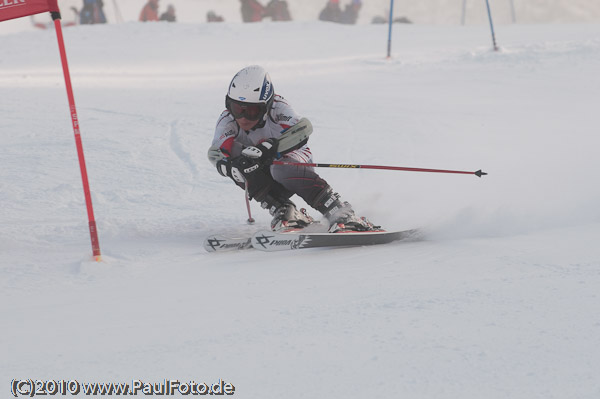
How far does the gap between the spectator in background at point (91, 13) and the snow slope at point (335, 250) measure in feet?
27.9

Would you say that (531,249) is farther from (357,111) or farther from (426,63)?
(426,63)

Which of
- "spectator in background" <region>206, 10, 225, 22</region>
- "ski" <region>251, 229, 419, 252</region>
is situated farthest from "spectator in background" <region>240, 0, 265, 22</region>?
"ski" <region>251, 229, 419, 252</region>

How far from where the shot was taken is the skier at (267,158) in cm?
437

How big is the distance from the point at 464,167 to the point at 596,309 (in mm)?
4298

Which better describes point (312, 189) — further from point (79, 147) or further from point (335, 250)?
point (79, 147)

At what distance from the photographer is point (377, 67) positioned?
517 inches

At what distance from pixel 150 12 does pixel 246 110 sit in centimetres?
1767

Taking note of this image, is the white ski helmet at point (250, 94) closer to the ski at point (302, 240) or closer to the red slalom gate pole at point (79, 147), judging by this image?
the ski at point (302, 240)

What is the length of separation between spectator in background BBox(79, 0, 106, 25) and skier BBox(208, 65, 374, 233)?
16.9 m

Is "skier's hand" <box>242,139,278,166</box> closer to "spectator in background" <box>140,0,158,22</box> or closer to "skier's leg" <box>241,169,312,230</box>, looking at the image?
"skier's leg" <box>241,169,312,230</box>

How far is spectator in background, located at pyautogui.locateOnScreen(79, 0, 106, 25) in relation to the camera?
19953 millimetres

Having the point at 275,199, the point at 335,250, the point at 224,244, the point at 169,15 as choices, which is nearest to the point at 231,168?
the point at 275,199

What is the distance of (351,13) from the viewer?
22.5 meters

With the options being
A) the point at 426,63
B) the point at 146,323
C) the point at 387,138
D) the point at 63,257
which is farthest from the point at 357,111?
the point at 146,323
